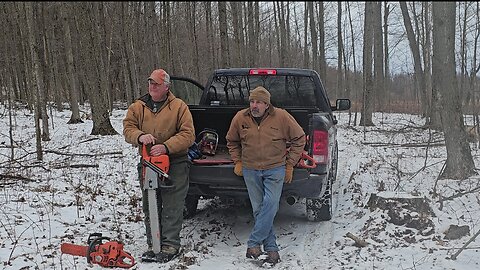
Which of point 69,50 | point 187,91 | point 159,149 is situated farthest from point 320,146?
point 69,50

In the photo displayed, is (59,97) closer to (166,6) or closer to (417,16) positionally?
(166,6)

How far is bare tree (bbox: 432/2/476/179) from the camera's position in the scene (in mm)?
6812

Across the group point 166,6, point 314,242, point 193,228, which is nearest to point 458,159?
point 314,242

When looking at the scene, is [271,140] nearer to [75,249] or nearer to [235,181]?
[235,181]

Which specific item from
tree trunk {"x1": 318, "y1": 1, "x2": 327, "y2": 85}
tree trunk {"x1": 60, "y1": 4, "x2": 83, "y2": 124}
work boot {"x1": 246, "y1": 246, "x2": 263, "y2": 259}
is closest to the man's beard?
work boot {"x1": 246, "y1": 246, "x2": 263, "y2": 259}

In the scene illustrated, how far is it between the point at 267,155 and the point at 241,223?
1.87 meters

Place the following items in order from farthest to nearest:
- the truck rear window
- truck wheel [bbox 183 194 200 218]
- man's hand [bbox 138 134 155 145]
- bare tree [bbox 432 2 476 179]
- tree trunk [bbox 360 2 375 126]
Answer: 1. tree trunk [bbox 360 2 375 126]
2. bare tree [bbox 432 2 476 179]
3. the truck rear window
4. truck wheel [bbox 183 194 200 218]
5. man's hand [bbox 138 134 155 145]

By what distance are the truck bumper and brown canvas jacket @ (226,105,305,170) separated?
1.01 ft

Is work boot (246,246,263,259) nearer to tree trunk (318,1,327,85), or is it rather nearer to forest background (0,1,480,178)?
forest background (0,1,480,178)

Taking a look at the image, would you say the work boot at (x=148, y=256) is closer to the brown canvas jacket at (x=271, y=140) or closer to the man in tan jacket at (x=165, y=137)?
the man in tan jacket at (x=165, y=137)

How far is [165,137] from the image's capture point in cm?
457

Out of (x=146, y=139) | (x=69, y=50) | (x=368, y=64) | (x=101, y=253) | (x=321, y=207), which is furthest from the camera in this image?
(x=368, y=64)

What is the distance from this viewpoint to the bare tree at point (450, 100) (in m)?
6.81

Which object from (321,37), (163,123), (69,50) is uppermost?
(321,37)
